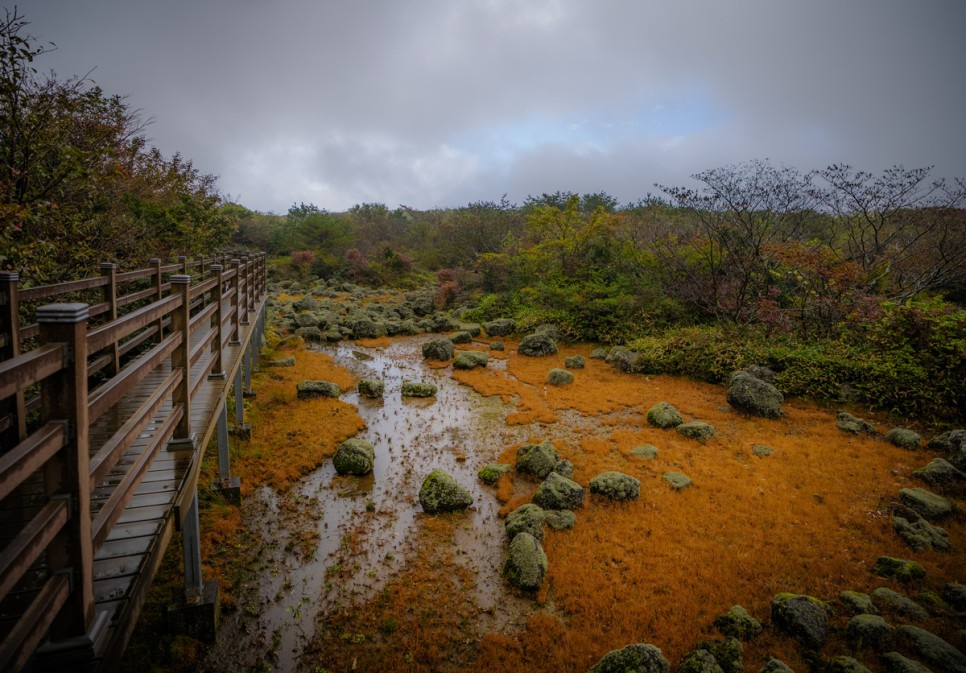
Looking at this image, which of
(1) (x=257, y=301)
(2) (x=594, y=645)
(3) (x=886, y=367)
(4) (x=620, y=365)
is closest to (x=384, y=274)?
(1) (x=257, y=301)

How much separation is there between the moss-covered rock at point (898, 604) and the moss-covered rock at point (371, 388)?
10.5 m

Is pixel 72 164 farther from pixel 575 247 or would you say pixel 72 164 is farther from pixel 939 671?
pixel 575 247

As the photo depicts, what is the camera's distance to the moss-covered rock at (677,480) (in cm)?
796

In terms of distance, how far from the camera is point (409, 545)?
651 centimetres

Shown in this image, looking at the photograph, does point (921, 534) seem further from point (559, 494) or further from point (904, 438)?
point (559, 494)

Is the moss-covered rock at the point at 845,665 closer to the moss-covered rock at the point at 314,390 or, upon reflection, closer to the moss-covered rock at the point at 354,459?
the moss-covered rock at the point at 354,459

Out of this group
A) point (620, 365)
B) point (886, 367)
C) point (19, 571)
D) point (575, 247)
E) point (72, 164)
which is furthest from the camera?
point (575, 247)

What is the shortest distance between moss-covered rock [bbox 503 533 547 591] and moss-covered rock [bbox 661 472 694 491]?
308cm

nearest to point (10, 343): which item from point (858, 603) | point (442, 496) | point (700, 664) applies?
point (442, 496)

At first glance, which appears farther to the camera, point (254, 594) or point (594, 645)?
point (254, 594)

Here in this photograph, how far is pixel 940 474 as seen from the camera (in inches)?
314

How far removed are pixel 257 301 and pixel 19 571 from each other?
1332 cm

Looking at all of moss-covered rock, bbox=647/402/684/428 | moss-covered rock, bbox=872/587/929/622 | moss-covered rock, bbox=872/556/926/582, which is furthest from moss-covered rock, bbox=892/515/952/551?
moss-covered rock, bbox=647/402/684/428

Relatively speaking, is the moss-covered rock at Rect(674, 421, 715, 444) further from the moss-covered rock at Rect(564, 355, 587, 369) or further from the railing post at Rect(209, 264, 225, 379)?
the railing post at Rect(209, 264, 225, 379)
